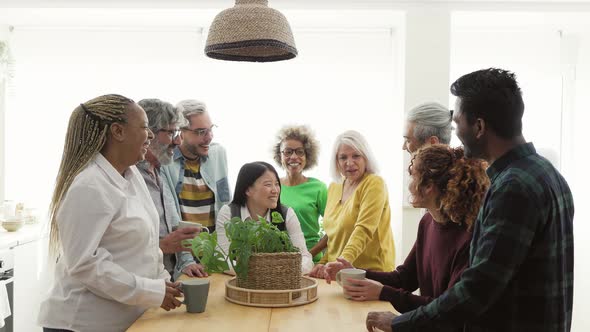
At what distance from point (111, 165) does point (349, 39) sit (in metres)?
3.06

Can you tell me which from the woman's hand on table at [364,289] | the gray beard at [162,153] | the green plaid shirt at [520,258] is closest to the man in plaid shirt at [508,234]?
the green plaid shirt at [520,258]

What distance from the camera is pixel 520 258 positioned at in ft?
4.78

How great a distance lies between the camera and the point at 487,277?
4.85ft

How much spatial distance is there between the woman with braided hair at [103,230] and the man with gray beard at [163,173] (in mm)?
583

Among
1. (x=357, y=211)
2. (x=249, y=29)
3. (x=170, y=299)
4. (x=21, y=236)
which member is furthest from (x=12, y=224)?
(x=249, y=29)

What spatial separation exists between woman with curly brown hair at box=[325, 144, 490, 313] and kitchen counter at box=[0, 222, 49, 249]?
2.53 meters

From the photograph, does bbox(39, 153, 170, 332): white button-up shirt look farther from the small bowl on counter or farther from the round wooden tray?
the small bowl on counter

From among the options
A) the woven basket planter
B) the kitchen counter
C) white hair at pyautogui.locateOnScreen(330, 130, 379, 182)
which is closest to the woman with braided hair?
the woven basket planter

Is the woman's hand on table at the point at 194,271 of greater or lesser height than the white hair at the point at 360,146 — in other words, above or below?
below

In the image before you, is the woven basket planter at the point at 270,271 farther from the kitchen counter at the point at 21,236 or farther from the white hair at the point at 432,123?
the kitchen counter at the point at 21,236

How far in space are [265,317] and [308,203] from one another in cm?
163

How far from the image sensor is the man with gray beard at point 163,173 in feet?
9.10

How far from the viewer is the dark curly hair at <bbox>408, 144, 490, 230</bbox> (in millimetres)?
1949

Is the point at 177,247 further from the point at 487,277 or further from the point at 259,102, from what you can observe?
the point at 259,102
